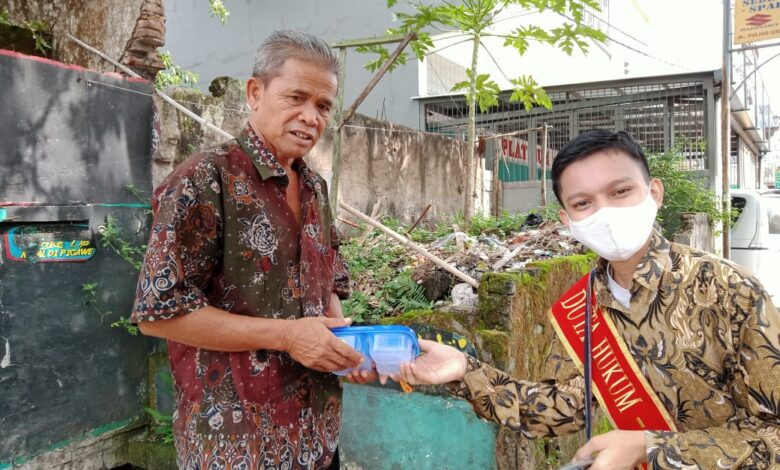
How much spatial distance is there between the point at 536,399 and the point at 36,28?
13.0 feet

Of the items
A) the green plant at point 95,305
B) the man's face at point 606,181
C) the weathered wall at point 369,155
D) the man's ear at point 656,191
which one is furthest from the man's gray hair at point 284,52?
the weathered wall at point 369,155

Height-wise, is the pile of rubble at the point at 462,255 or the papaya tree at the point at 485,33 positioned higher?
the papaya tree at the point at 485,33

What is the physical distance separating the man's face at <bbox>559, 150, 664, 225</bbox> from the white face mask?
0.02 meters

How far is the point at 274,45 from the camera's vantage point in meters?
1.70

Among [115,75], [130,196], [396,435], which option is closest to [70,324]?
[130,196]

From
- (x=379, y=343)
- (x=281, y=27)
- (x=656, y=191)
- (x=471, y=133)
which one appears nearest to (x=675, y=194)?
(x=471, y=133)

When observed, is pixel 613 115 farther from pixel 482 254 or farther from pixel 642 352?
pixel 642 352

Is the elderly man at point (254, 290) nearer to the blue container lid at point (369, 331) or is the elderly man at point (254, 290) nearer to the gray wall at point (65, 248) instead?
the blue container lid at point (369, 331)

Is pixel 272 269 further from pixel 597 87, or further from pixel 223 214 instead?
pixel 597 87

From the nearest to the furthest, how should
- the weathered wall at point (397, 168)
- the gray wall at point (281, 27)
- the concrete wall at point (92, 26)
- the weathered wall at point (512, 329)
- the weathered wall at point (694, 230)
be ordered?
the weathered wall at point (512, 329) → the concrete wall at point (92, 26) → the weathered wall at point (397, 168) → the weathered wall at point (694, 230) → the gray wall at point (281, 27)

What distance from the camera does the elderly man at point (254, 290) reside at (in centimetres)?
148

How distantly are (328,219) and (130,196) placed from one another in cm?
215

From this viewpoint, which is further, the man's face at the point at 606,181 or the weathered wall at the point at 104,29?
the weathered wall at the point at 104,29

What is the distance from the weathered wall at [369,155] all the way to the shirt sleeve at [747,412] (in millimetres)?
3418
